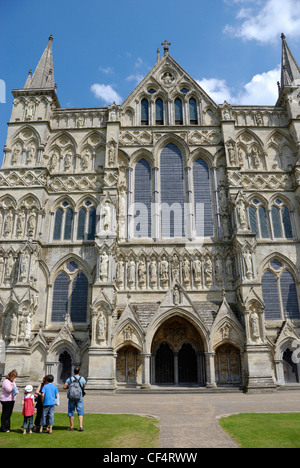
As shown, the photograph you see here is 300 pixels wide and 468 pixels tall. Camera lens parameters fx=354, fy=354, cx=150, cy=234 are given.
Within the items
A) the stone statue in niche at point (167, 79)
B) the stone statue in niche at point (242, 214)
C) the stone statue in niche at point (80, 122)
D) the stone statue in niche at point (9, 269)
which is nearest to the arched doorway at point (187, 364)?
the stone statue in niche at point (242, 214)

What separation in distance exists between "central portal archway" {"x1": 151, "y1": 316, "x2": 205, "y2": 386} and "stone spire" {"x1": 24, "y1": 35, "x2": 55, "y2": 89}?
887 inches

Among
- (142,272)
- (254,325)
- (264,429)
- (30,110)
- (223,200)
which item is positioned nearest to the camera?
(264,429)

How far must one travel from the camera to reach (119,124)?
28656mm

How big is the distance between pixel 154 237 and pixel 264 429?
1819cm

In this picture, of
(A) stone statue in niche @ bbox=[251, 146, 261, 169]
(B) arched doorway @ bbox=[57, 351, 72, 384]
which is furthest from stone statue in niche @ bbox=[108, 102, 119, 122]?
(B) arched doorway @ bbox=[57, 351, 72, 384]

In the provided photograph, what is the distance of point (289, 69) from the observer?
3091 centimetres

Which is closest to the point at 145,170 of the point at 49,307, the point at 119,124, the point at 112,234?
the point at 119,124

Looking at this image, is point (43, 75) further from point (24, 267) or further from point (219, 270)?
point (219, 270)

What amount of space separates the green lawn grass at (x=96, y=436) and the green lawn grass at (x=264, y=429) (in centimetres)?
189

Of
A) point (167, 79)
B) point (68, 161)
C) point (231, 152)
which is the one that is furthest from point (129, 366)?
point (167, 79)
